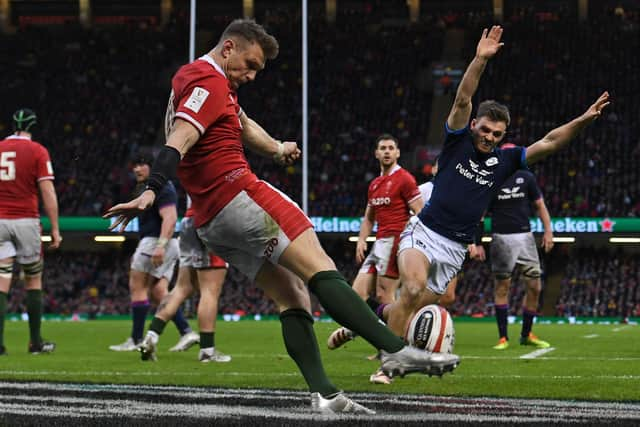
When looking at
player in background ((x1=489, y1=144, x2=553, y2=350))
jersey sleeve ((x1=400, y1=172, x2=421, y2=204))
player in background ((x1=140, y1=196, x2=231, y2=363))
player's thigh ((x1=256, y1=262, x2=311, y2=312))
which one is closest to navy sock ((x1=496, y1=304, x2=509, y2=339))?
player in background ((x1=489, y1=144, x2=553, y2=350))

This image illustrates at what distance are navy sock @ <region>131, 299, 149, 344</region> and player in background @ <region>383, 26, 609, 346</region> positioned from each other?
491 centimetres

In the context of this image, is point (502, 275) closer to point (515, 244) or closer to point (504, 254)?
point (504, 254)

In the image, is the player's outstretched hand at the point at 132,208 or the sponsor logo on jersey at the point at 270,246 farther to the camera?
the sponsor logo on jersey at the point at 270,246

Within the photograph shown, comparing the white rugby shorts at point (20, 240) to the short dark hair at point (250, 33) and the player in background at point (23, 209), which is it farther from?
the short dark hair at point (250, 33)

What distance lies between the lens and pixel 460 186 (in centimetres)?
662

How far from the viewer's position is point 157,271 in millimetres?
11234

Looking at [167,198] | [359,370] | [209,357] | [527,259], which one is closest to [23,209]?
[167,198]

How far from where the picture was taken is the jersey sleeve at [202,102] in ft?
14.9

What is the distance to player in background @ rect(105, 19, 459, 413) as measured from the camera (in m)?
4.47

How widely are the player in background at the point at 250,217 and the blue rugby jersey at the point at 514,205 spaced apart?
24.8 ft

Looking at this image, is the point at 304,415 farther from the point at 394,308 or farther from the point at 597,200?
the point at 597,200

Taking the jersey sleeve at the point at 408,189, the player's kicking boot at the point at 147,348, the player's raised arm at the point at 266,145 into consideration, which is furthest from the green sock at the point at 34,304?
the player's raised arm at the point at 266,145

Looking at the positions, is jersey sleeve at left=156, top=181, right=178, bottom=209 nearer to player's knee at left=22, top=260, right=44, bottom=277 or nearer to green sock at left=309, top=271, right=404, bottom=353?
player's knee at left=22, top=260, right=44, bottom=277

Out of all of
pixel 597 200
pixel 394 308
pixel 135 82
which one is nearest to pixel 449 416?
pixel 394 308
